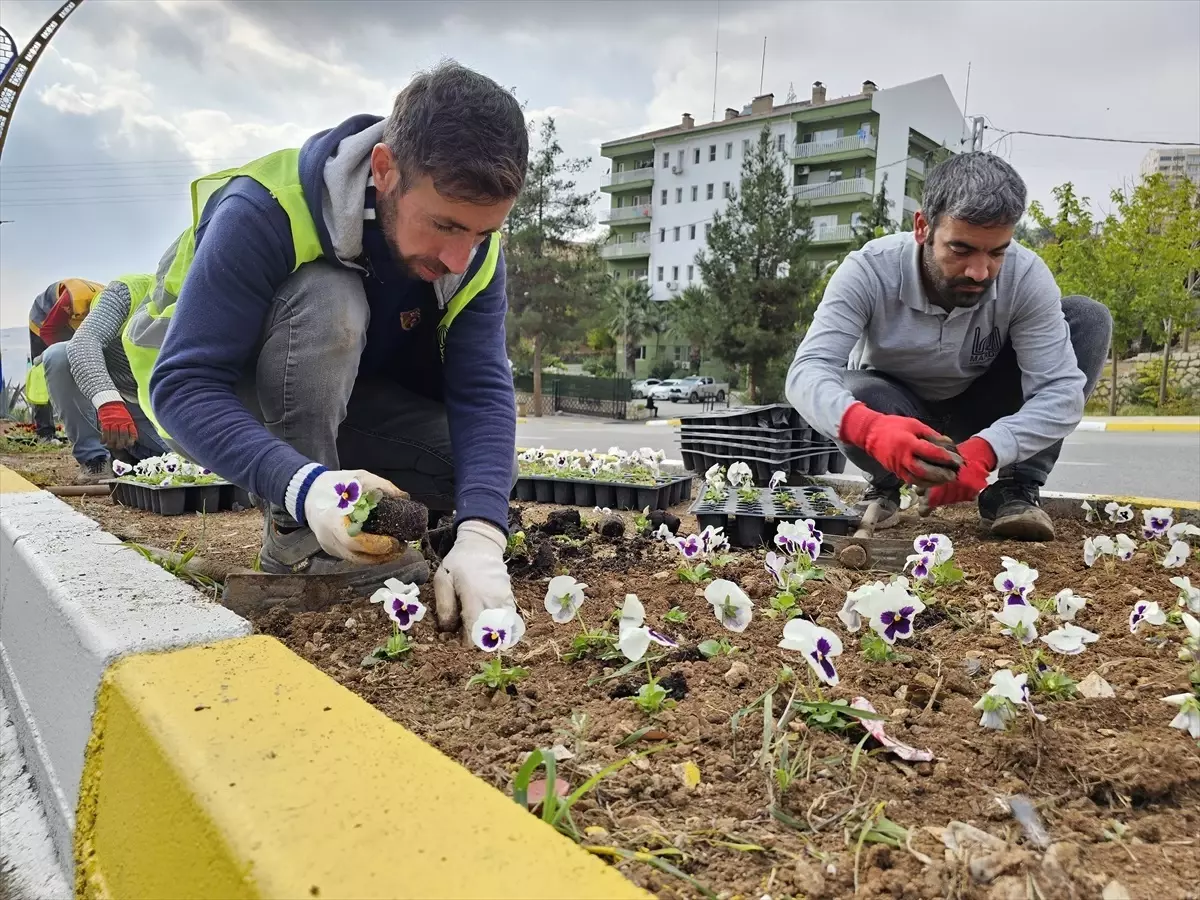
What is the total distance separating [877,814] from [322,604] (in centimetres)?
141

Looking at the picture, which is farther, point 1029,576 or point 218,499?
point 218,499

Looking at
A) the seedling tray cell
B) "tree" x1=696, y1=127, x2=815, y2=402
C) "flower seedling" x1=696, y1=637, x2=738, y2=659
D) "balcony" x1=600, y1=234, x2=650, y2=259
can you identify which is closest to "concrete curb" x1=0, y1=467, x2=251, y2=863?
"flower seedling" x1=696, y1=637, x2=738, y2=659

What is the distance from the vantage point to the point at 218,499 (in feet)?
13.4

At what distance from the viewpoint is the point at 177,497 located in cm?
391

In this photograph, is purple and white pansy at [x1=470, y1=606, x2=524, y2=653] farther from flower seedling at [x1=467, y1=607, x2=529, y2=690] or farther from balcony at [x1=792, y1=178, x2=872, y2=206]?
balcony at [x1=792, y1=178, x2=872, y2=206]

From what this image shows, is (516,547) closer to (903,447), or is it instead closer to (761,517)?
(761,517)

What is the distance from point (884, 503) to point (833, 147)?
137ft

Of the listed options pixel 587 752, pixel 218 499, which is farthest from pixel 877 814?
pixel 218 499

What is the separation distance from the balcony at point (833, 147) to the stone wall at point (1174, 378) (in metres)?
20.3

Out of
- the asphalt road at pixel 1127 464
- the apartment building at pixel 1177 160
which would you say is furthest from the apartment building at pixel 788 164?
the asphalt road at pixel 1127 464

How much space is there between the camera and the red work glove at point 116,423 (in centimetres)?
413

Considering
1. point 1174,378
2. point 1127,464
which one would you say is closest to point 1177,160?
point 1174,378

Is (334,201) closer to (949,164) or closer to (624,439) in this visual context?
(949,164)

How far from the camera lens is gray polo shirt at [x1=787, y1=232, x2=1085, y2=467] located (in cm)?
269
